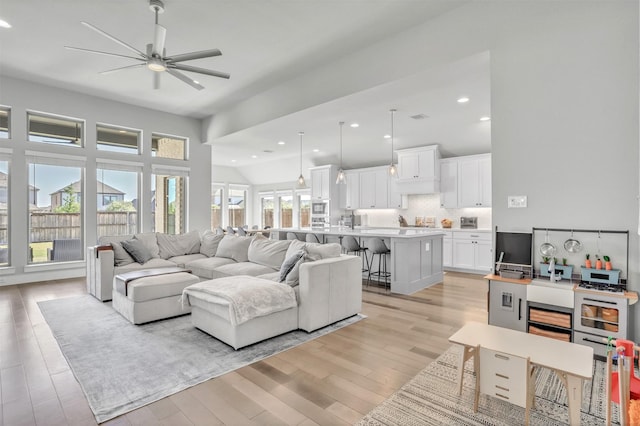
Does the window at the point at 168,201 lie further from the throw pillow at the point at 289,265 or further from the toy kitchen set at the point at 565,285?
the toy kitchen set at the point at 565,285

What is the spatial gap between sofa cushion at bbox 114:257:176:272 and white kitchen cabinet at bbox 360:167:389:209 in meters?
5.44

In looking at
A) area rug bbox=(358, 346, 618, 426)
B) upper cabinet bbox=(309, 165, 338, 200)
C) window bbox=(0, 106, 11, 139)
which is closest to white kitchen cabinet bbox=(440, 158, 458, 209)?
upper cabinet bbox=(309, 165, 338, 200)

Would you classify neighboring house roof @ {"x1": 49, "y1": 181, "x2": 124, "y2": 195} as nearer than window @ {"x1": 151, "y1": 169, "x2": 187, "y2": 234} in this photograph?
Yes

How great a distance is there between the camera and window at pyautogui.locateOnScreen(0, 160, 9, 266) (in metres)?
5.68

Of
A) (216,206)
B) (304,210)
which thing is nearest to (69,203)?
(216,206)

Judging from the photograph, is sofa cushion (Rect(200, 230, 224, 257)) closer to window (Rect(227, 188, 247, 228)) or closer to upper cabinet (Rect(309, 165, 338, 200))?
upper cabinet (Rect(309, 165, 338, 200))

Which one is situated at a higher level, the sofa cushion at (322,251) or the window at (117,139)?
the window at (117,139)

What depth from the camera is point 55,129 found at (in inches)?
244

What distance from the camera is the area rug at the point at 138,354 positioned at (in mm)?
2328

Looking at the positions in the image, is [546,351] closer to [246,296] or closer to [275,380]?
[275,380]

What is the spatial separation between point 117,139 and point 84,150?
0.69m

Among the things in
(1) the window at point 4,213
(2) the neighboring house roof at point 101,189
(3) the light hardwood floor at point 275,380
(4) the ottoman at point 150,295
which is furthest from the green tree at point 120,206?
(4) the ottoman at point 150,295

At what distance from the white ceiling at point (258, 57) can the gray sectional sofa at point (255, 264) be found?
2.32 meters

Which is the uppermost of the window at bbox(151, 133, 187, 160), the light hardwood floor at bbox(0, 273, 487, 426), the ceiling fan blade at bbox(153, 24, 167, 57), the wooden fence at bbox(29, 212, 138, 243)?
the ceiling fan blade at bbox(153, 24, 167, 57)
